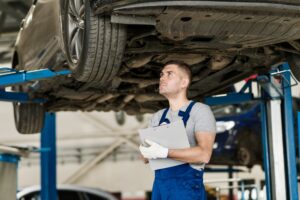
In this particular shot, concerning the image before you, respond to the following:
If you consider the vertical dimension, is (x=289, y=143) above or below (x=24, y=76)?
below

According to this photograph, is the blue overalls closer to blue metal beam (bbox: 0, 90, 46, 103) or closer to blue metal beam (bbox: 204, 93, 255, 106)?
blue metal beam (bbox: 204, 93, 255, 106)

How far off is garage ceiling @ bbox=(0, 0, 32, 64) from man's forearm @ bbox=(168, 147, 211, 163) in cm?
1105

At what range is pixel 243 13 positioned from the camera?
3721 mm

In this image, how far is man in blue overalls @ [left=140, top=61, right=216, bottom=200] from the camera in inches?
126

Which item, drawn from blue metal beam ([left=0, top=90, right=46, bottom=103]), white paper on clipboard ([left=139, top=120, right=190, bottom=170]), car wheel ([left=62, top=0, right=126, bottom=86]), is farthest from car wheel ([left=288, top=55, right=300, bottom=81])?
blue metal beam ([left=0, top=90, right=46, bottom=103])

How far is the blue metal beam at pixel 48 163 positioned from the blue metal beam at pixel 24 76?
→ 155 cm

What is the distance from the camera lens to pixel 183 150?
3180 mm

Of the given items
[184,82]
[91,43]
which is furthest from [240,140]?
[184,82]

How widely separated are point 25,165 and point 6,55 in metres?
2.89

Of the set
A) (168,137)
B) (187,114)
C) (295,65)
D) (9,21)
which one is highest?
(9,21)

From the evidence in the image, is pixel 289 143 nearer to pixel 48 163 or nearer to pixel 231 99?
pixel 231 99

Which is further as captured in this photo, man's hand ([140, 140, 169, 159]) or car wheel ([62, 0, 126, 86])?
car wheel ([62, 0, 126, 86])

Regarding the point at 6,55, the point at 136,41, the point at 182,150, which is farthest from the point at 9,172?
the point at 6,55

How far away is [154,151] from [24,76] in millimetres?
2522
